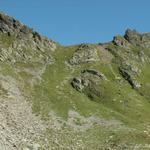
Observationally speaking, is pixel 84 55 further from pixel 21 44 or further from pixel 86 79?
pixel 21 44

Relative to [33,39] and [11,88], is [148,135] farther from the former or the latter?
[33,39]

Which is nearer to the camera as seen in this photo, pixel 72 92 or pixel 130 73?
pixel 72 92

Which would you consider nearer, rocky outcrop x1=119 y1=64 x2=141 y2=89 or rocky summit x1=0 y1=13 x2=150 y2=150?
rocky summit x1=0 y1=13 x2=150 y2=150

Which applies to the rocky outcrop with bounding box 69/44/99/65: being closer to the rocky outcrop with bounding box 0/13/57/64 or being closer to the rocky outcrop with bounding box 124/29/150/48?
the rocky outcrop with bounding box 0/13/57/64

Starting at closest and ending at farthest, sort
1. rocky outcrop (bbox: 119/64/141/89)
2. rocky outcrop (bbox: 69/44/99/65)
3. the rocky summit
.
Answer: the rocky summit → rocky outcrop (bbox: 119/64/141/89) → rocky outcrop (bbox: 69/44/99/65)

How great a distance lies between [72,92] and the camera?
340 ft

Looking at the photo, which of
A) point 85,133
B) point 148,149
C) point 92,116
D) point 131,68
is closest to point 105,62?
point 131,68

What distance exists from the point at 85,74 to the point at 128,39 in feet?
135

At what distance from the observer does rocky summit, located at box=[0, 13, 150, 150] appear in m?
73.4

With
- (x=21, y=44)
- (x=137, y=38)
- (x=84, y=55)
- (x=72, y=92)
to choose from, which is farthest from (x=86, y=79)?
(x=137, y=38)

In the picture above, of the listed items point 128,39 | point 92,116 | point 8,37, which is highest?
point 128,39

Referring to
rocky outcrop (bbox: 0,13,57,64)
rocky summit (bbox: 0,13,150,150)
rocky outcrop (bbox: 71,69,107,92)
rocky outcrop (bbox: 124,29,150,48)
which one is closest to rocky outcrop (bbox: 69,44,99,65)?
rocky summit (bbox: 0,13,150,150)

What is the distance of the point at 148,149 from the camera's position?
230 feet

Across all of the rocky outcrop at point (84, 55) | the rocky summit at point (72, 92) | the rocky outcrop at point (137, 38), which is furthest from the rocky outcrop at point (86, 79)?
the rocky outcrop at point (137, 38)
